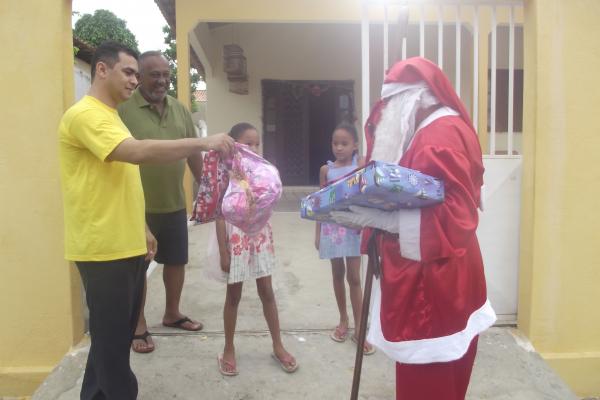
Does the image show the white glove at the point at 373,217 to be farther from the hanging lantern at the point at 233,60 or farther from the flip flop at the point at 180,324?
the hanging lantern at the point at 233,60

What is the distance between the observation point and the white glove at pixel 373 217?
204cm

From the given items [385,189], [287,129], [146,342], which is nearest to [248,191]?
[385,189]

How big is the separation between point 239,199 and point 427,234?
1074mm

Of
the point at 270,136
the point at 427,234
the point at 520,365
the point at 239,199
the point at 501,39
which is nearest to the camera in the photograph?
the point at 427,234

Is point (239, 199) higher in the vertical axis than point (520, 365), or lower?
higher

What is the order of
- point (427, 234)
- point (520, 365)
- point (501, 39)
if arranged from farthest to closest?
point (501, 39), point (520, 365), point (427, 234)

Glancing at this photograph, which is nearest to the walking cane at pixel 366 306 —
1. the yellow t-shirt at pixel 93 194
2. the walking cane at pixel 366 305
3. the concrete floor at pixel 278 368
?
the walking cane at pixel 366 305

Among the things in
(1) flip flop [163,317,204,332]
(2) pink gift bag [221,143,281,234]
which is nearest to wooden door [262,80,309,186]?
(1) flip flop [163,317,204,332]

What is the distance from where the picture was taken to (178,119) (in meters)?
3.41

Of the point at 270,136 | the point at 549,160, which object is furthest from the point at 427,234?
the point at 270,136

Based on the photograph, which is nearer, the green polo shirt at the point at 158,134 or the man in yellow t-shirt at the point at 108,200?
the man in yellow t-shirt at the point at 108,200

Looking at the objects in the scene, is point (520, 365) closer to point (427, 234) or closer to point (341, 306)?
point (341, 306)

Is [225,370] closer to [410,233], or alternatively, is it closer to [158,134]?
[158,134]

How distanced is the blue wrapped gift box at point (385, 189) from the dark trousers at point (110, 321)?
1.08 m
